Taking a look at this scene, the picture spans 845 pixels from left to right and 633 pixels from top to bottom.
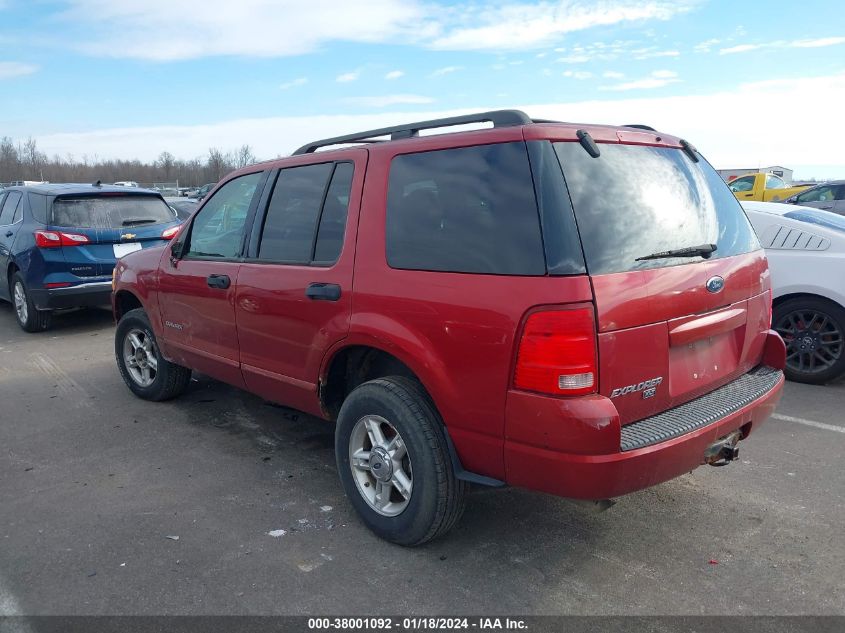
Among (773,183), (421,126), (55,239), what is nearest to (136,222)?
(55,239)

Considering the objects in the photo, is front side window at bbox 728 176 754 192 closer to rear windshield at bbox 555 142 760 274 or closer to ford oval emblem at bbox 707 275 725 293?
rear windshield at bbox 555 142 760 274

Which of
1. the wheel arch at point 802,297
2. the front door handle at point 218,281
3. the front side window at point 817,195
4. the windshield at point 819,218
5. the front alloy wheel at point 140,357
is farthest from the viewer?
the front side window at point 817,195

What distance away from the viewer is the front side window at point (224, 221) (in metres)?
4.19

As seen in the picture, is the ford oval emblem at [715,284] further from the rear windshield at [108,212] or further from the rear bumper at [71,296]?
the rear windshield at [108,212]

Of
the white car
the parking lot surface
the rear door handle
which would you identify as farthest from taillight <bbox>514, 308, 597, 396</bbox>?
the white car

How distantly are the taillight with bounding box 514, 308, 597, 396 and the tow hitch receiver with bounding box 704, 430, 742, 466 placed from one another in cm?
75

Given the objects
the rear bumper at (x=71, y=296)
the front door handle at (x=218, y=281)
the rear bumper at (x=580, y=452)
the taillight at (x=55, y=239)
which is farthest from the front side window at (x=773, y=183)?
the rear bumper at (x=580, y=452)

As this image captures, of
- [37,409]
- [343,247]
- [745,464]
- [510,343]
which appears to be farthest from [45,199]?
[745,464]

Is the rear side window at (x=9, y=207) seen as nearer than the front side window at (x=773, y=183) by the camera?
Yes

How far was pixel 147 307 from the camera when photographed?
5.09 meters

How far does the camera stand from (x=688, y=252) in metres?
2.97

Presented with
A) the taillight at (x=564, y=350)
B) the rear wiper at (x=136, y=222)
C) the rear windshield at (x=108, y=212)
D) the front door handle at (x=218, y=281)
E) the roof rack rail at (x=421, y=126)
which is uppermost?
the roof rack rail at (x=421, y=126)

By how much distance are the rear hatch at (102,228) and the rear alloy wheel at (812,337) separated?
7.05 m

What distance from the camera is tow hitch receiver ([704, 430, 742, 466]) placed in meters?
2.88
